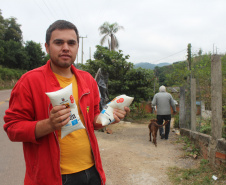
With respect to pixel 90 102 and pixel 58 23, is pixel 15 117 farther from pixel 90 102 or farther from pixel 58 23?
pixel 58 23

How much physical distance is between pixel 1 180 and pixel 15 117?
2.98 metres

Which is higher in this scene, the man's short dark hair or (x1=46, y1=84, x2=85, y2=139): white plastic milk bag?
the man's short dark hair

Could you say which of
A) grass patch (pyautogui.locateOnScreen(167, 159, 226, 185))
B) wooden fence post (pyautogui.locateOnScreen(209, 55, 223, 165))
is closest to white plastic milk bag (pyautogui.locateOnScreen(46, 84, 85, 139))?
grass patch (pyautogui.locateOnScreen(167, 159, 226, 185))

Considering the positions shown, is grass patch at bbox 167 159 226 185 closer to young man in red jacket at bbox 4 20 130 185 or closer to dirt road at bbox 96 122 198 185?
dirt road at bbox 96 122 198 185

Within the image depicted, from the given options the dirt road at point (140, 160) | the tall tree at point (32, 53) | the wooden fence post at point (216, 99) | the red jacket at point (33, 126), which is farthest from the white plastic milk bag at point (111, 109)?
the tall tree at point (32, 53)

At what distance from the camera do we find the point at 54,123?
1220mm

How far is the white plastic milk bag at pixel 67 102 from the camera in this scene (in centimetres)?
122

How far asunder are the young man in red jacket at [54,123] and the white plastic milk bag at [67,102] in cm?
5

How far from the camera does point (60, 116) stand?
120cm

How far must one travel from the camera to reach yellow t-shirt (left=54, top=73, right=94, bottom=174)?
4.73 feet

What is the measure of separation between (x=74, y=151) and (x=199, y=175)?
11.0 feet

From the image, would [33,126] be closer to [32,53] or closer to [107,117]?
[107,117]

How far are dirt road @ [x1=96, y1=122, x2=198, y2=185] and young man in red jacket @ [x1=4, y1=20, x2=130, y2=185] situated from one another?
8.56 ft

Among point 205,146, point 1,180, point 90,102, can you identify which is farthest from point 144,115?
point 90,102
